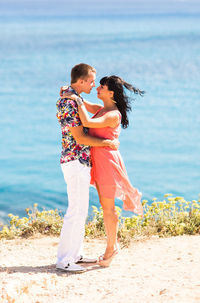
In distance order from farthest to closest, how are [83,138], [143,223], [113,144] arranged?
1. [143,223]
2. [113,144]
3. [83,138]

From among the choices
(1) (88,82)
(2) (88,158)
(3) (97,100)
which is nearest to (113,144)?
(2) (88,158)

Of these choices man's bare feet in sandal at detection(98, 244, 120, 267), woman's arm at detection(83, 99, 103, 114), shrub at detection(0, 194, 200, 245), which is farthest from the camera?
shrub at detection(0, 194, 200, 245)

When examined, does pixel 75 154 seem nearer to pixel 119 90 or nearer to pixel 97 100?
pixel 119 90

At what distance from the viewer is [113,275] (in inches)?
211

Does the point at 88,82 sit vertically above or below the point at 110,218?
above

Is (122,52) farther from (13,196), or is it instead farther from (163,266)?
(163,266)

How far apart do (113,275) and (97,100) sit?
520 inches

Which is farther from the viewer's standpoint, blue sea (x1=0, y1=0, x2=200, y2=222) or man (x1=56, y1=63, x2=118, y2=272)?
blue sea (x1=0, y1=0, x2=200, y2=222)

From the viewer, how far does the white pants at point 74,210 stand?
534cm

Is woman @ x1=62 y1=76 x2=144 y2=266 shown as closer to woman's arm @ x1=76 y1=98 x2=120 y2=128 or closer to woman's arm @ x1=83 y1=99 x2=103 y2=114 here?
woman's arm @ x1=76 y1=98 x2=120 y2=128

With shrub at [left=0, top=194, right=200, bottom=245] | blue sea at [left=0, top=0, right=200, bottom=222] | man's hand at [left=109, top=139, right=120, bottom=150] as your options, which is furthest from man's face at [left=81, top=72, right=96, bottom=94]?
blue sea at [left=0, top=0, right=200, bottom=222]

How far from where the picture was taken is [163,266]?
5586mm

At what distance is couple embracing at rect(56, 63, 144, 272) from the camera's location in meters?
5.27

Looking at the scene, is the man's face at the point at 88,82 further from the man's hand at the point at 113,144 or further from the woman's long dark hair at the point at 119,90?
the man's hand at the point at 113,144
